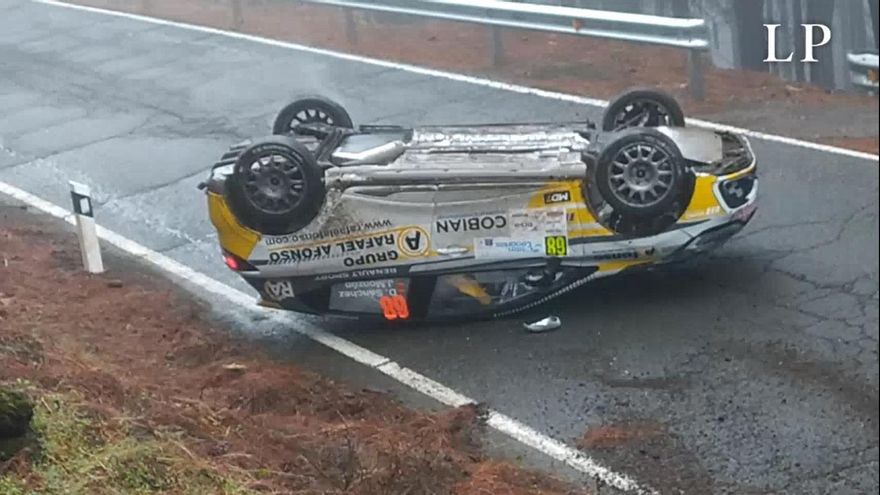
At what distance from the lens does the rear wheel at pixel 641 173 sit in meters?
7.09

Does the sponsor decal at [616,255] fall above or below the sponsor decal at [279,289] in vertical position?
above

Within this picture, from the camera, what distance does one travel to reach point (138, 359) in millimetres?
7555

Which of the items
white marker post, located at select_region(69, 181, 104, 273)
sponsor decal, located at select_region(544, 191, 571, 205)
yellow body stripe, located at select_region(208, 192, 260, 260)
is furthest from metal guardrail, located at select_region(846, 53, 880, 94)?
white marker post, located at select_region(69, 181, 104, 273)

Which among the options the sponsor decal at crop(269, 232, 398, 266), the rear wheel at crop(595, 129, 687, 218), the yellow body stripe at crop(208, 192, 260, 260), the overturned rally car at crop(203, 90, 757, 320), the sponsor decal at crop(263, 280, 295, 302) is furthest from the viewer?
the sponsor decal at crop(263, 280, 295, 302)

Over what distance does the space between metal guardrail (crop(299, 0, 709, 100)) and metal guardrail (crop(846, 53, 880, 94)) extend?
8317mm

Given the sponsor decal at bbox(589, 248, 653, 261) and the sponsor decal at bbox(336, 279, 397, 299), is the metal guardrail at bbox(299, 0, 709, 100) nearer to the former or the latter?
the sponsor decal at bbox(589, 248, 653, 261)

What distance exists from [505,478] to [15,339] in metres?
2.82

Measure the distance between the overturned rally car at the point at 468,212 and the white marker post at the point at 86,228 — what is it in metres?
1.68

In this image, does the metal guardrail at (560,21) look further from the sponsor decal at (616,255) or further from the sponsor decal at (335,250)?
the sponsor decal at (335,250)

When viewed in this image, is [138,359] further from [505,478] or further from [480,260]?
[505,478]

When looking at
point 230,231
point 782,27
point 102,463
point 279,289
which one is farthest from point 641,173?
point 102,463

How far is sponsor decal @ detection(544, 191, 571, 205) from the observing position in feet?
24.1

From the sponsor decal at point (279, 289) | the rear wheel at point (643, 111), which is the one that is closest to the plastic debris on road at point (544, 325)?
the rear wheel at point (643, 111)

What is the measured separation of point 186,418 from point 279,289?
2147mm
